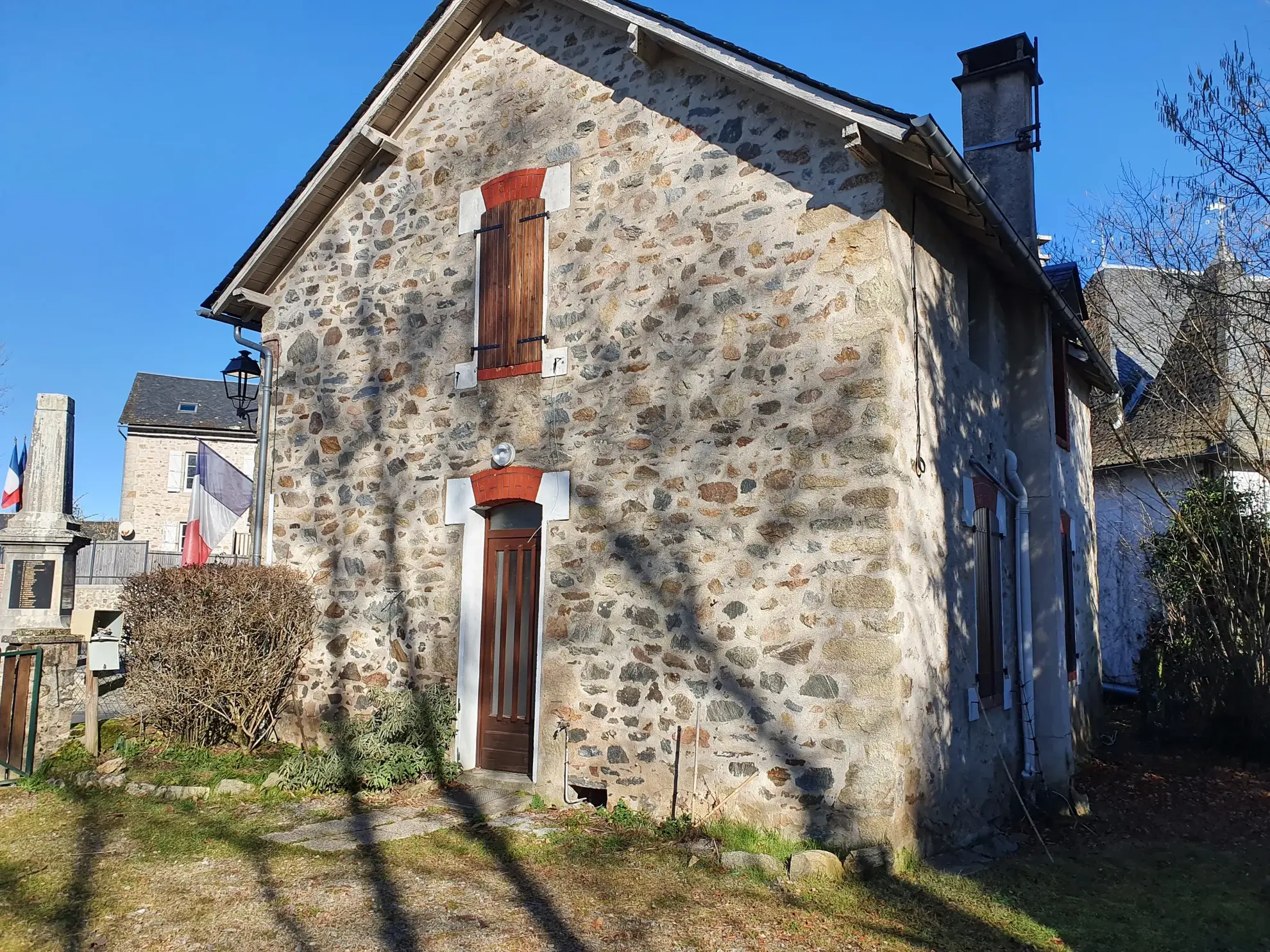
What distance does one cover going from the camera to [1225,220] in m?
10.1

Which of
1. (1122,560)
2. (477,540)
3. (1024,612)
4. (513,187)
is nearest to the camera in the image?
(477,540)

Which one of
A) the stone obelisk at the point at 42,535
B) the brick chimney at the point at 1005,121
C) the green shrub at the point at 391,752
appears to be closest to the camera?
the green shrub at the point at 391,752

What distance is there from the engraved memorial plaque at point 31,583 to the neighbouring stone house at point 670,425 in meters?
5.02

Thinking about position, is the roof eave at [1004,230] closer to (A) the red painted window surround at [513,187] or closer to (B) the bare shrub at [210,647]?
(A) the red painted window surround at [513,187]

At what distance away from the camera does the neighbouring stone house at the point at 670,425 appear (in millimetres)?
6660

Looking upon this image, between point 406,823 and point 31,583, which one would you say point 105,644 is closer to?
point 406,823

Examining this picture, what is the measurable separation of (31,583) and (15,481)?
1708mm

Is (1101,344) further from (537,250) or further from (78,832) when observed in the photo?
(78,832)

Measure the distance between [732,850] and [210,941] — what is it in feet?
10.4

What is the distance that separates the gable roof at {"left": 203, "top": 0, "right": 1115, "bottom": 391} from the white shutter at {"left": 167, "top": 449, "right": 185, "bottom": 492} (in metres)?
24.9

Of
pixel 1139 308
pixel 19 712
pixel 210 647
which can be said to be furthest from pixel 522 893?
pixel 1139 308

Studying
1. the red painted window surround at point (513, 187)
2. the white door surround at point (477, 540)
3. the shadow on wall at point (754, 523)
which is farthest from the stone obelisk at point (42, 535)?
the red painted window surround at point (513, 187)

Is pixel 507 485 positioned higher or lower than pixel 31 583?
higher

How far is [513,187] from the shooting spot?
869cm
